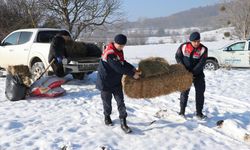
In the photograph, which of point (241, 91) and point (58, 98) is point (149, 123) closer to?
point (58, 98)

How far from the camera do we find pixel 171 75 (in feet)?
21.0

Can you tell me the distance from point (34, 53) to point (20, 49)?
0.81m

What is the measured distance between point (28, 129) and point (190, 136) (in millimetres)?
2882

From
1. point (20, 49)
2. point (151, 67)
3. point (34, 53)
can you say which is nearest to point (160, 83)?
point (151, 67)

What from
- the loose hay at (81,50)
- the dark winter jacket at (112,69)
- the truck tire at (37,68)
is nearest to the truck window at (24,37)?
the truck tire at (37,68)

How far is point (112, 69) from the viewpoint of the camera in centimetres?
617

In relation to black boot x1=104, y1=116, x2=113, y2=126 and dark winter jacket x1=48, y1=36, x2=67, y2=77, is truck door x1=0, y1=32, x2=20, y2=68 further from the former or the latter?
black boot x1=104, y1=116, x2=113, y2=126

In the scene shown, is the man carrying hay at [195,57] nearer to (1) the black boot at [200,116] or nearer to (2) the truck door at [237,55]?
(1) the black boot at [200,116]

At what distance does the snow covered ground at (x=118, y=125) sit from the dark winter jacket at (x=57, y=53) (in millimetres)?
1039

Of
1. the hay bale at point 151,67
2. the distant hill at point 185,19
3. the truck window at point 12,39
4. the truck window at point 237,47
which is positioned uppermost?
the distant hill at point 185,19

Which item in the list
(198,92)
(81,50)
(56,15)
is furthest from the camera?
(56,15)

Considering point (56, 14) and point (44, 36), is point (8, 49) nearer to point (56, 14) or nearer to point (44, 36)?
point (44, 36)

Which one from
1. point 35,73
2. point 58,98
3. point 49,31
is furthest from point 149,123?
point 49,31

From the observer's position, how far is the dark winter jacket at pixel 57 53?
979cm
